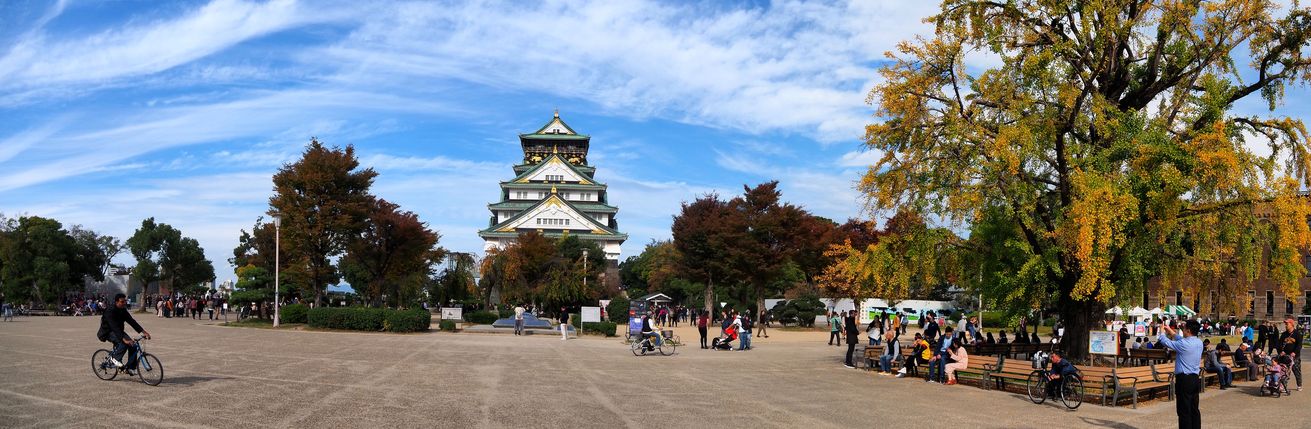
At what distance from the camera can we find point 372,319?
3366cm

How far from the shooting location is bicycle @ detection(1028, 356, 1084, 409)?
46.8 ft

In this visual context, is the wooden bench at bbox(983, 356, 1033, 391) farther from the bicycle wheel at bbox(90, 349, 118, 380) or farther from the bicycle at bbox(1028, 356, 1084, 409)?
the bicycle wheel at bbox(90, 349, 118, 380)

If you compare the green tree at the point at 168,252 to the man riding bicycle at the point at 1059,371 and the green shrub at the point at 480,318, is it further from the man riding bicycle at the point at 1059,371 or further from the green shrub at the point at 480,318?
the man riding bicycle at the point at 1059,371

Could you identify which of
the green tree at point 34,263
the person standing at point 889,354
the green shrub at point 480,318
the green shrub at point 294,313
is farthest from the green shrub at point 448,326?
the green tree at point 34,263

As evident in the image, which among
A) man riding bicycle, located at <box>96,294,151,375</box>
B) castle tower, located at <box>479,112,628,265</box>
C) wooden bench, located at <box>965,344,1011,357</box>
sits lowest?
wooden bench, located at <box>965,344,1011,357</box>

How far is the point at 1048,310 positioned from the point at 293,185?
30.0 metres

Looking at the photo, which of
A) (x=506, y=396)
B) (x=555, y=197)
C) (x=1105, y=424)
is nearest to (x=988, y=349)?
(x=1105, y=424)

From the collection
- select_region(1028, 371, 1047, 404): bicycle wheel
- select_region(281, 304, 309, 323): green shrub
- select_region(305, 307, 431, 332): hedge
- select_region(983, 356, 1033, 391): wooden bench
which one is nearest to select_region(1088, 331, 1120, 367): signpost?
select_region(983, 356, 1033, 391): wooden bench

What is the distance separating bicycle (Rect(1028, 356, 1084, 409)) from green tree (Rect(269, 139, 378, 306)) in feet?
97.2

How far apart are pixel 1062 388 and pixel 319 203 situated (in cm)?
3210

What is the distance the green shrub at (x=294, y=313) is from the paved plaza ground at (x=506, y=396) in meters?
13.1

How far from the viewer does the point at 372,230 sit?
4303cm

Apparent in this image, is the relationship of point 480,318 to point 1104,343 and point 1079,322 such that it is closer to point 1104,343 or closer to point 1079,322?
point 1079,322

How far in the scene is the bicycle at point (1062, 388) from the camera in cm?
1426
